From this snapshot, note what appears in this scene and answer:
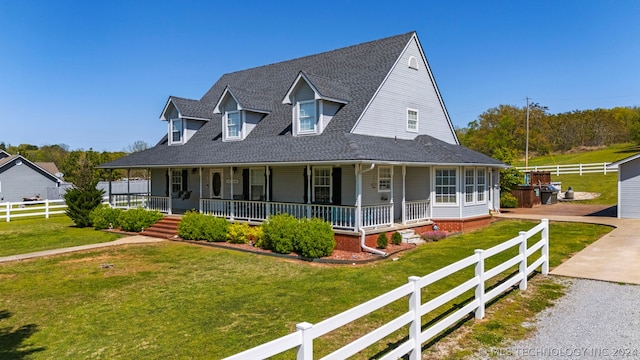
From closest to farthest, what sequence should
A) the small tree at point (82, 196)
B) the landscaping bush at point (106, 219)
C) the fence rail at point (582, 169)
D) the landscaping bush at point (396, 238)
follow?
the landscaping bush at point (396, 238) → the landscaping bush at point (106, 219) → the small tree at point (82, 196) → the fence rail at point (582, 169)

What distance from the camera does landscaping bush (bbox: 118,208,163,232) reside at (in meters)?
20.3

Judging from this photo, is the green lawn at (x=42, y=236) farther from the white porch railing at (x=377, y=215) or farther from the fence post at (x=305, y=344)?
the fence post at (x=305, y=344)

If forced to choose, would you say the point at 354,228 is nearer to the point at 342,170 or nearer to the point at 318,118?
the point at 342,170

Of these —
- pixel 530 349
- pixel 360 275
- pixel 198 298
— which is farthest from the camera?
pixel 360 275

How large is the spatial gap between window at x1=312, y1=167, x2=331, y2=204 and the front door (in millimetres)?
6175

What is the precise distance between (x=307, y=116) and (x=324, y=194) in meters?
3.71

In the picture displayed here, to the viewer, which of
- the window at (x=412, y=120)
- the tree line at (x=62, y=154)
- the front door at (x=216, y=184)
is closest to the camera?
the window at (x=412, y=120)

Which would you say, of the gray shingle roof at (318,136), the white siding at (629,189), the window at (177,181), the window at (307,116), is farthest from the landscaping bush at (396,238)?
the window at (177,181)

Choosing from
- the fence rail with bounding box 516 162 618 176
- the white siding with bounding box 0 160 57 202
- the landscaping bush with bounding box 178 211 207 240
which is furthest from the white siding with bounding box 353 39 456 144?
the white siding with bounding box 0 160 57 202

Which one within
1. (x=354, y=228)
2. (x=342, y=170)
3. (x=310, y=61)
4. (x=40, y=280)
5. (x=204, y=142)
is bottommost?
(x=40, y=280)

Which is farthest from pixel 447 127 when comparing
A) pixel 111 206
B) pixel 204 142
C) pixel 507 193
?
pixel 111 206

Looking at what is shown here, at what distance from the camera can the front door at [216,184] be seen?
71.6 feet

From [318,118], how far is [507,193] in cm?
1599

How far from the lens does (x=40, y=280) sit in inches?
442
